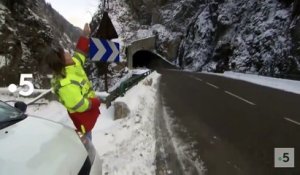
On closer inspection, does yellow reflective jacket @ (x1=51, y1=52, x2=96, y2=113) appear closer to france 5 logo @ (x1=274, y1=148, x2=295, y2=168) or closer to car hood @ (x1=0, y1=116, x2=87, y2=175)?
car hood @ (x1=0, y1=116, x2=87, y2=175)

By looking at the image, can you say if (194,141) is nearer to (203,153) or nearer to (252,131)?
(203,153)

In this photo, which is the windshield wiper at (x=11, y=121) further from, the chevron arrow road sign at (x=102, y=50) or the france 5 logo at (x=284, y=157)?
the chevron arrow road sign at (x=102, y=50)

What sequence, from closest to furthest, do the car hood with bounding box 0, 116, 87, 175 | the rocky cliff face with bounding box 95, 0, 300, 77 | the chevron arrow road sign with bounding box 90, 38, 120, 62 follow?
the car hood with bounding box 0, 116, 87, 175
the chevron arrow road sign with bounding box 90, 38, 120, 62
the rocky cliff face with bounding box 95, 0, 300, 77

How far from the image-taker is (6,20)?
29.1 metres

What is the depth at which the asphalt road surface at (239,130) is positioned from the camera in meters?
6.48

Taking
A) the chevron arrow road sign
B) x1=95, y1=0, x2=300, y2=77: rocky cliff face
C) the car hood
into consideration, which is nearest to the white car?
the car hood

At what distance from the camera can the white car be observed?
9.57 feet

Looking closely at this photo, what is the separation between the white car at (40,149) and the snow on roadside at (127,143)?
6.04 feet

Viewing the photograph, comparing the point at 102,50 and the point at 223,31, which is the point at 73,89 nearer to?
the point at 102,50

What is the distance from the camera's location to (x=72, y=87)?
4879 millimetres

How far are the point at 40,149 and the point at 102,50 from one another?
7466mm

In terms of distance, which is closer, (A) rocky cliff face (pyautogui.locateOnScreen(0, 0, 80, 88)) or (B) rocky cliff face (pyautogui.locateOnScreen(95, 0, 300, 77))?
(A) rocky cliff face (pyautogui.locateOnScreen(0, 0, 80, 88))

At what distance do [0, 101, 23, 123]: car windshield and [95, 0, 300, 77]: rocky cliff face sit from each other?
24.5 meters

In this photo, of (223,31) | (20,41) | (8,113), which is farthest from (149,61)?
(8,113)
